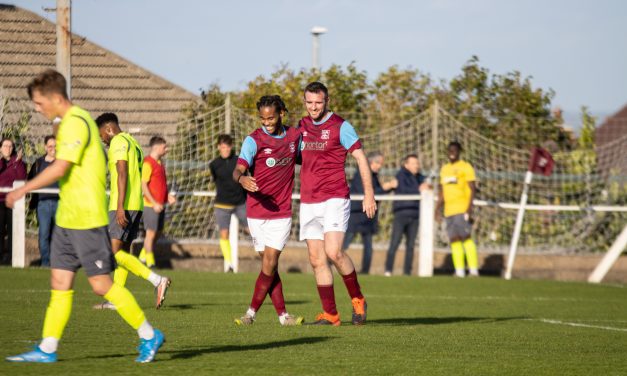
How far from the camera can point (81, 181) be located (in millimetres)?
7199

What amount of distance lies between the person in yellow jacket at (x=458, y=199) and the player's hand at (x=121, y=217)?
883cm

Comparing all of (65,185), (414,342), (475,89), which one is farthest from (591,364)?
(475,89)

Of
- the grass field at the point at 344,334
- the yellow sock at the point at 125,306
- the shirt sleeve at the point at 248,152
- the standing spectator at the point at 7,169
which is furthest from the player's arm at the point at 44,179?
the standing spectator at the point at 7,169

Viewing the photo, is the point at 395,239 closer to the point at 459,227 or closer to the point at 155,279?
the point at 459,227

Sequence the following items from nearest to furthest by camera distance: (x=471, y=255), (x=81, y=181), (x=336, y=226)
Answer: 1. (x=81, y=181)
2. (x=336, y=226)
3. (x=471, y=255)

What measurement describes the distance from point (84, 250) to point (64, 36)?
36.5ft

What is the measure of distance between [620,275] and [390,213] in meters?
4.91

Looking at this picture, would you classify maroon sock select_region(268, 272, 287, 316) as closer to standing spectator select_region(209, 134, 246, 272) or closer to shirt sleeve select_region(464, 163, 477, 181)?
standing spectator select_region(209, 134, 246, 272)

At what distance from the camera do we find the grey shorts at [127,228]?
11633 mm

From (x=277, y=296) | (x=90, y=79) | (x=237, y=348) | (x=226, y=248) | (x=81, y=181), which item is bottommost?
(x=226, y=248)

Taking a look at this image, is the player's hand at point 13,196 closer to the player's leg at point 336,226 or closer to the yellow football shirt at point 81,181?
the yellow football shirt at point 81,181

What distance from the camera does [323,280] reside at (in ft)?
34.7

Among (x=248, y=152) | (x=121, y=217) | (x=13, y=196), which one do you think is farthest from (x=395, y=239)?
(x=13, y=196)

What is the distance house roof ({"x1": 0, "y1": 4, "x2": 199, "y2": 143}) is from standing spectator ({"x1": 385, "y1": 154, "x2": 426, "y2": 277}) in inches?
189
